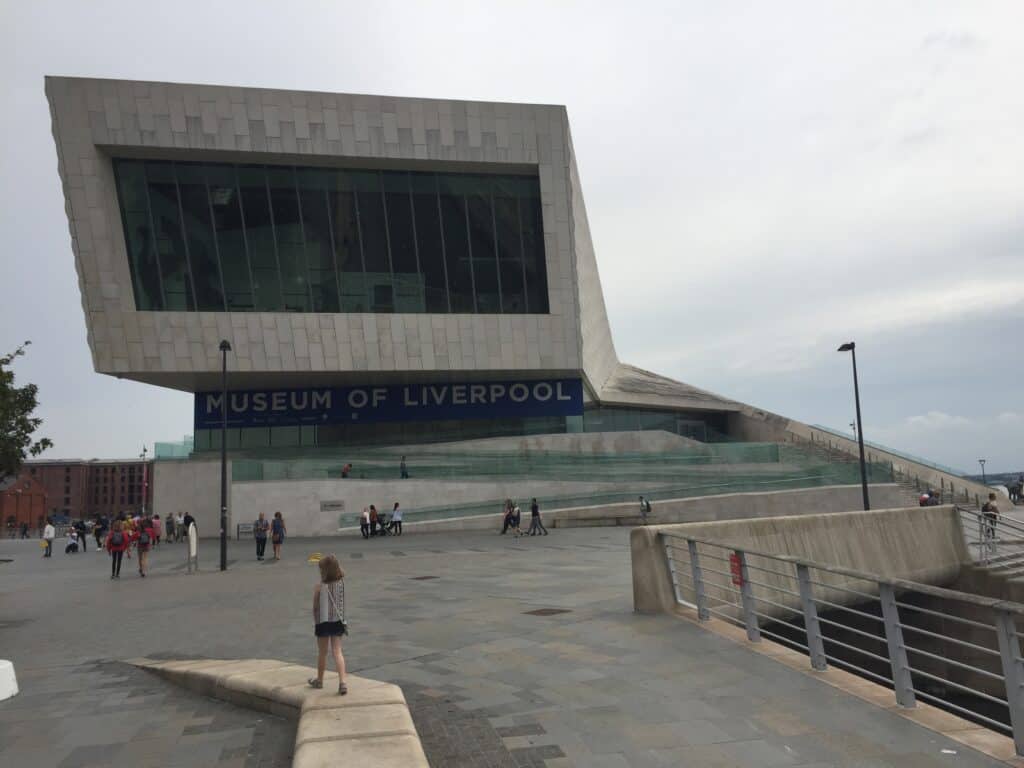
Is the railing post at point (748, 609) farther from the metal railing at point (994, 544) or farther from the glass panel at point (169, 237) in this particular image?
the glass panel at point (169, 237)

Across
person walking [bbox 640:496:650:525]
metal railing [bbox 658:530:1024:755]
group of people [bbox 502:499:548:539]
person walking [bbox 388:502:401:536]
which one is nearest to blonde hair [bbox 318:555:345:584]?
metal railing [bbox 658:530:1024:755]

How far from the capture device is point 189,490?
40000 millimetres

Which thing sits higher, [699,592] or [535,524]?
[699,592]

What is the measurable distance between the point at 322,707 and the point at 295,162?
119 ft

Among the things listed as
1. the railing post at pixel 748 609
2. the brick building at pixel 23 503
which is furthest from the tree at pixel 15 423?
the brick building at pixel 23 503

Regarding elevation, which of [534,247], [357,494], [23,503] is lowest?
[23,503]

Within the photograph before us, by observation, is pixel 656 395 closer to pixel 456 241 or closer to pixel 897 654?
pixel 456 241

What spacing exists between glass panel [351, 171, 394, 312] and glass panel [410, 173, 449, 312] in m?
1.76

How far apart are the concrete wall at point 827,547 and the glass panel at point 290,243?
3021cm

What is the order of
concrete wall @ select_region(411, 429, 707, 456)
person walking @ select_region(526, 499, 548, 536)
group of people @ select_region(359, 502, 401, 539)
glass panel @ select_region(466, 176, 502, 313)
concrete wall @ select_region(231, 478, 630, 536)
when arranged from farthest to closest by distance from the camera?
concrete wall @ select_region(411, 429, 707, 456), glass panel @ select_region(466, 176, 502, 313), concrete wall @ select_region(231, 478, 630, 536), group of people @ select_region(359, 502, 401, 539), person walking @ select_region(526, 499, 548, 536)

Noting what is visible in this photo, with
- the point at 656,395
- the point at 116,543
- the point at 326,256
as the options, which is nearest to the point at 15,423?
the point at 116,543

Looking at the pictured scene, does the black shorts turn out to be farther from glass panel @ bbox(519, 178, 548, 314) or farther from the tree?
glass panel @ bbox(519, 178, 548, 314)

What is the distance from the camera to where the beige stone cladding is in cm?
3619

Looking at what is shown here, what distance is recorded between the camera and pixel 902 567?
16.6m
